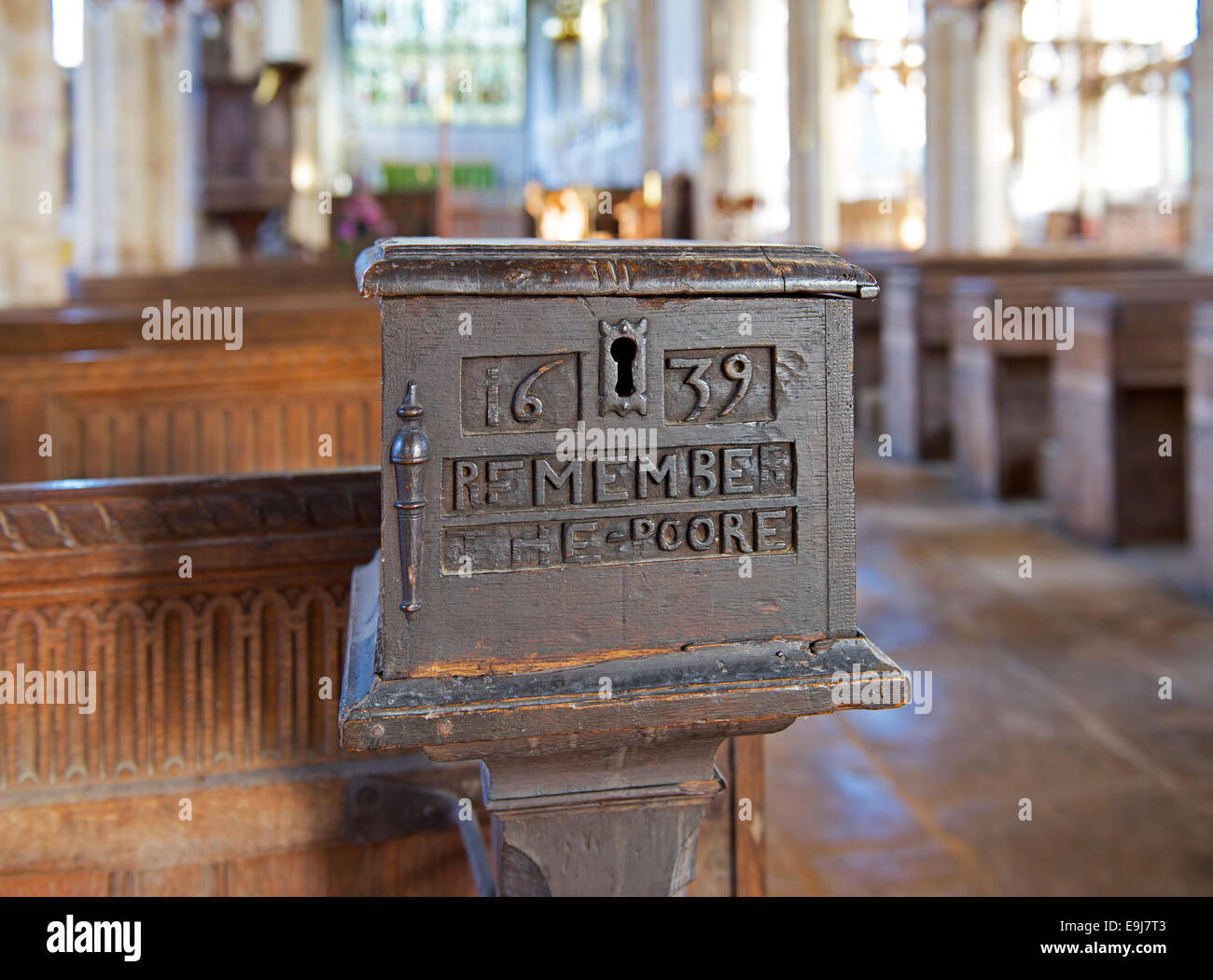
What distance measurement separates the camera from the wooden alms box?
1.16 meters

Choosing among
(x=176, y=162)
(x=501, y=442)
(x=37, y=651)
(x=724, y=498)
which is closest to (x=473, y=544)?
(x=501, y=442)

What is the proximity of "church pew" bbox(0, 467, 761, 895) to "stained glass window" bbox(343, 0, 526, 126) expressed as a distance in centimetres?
2957

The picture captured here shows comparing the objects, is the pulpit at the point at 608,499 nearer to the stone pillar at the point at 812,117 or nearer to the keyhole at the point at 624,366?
the keyhole at the point at 624,366

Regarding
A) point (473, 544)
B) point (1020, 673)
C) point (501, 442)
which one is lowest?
point (1020, 673)

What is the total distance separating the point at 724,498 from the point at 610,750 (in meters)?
0.34

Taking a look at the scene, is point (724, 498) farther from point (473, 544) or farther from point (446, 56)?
point (446, 56)

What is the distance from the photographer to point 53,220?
6.87 metres

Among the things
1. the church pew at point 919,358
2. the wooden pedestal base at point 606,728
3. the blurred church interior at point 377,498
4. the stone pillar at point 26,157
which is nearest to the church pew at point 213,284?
the blurred church interior at point 377,498

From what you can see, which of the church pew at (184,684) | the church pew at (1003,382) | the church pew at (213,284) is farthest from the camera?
the church pew at (1003,382)

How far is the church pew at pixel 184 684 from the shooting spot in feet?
5.53

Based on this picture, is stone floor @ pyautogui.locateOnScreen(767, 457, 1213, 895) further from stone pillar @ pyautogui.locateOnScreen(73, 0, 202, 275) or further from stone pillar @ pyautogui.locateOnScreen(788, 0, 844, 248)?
stone pillar @ pyautogui.locateOnScreen(788, 0, 844, 248)

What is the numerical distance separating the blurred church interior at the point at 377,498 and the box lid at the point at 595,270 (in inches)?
26.9

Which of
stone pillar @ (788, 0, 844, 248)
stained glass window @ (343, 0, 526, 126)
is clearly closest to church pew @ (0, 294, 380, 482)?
stone pillar @ (788, 0, 844, 248)

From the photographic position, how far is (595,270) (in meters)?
1.16
